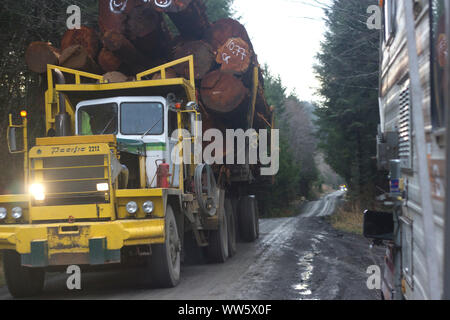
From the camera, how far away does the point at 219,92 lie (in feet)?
35.7

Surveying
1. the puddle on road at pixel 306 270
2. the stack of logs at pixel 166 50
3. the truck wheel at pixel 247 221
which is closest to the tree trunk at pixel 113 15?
the stack of logs at pixel 166 50

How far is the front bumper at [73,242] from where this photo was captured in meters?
7.26

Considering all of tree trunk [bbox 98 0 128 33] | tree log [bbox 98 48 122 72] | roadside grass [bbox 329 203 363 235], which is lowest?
roadside grass [bbox 329 203 363 235]

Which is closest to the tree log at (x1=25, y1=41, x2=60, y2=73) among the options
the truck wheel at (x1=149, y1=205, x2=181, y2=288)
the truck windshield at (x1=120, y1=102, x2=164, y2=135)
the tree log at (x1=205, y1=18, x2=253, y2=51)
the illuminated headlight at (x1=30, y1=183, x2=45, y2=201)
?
the truck windshield at (x1=120, y1=102, x2=164, y2=135)

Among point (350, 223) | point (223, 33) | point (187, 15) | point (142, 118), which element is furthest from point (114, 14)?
point (350, 223)

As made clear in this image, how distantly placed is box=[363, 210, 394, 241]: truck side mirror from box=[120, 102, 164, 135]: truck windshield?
4340 mm

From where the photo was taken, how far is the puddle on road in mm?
7541

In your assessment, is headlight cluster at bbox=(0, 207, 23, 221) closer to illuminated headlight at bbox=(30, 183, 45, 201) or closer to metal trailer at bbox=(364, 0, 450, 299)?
illuminated headlight at bbox=(30, 183, 45, 201)

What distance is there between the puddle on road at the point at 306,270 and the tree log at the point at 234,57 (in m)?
3.77

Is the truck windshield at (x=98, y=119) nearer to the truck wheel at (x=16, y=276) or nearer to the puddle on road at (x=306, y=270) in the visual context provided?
the truck wheel at (x=16, y=276)

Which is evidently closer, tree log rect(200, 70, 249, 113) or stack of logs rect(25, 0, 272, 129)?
stack of logs rect(25, 0, 272, 129)

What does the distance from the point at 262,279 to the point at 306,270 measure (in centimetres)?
119
